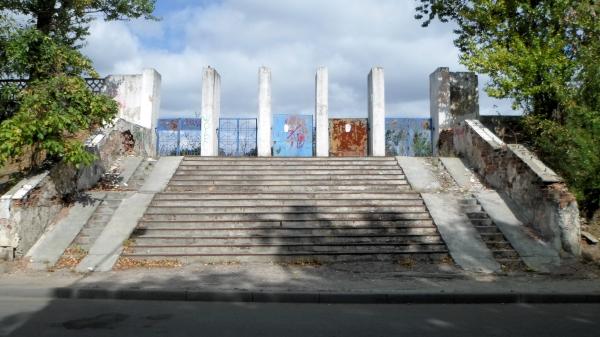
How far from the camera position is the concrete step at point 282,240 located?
1090 cm

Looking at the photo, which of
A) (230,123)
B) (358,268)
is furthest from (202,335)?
(230,123)

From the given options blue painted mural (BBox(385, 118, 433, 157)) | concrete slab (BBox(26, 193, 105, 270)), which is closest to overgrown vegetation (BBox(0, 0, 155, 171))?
concrete slab (BBox(26, 193, 105, 270))

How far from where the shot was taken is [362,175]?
49.4ft

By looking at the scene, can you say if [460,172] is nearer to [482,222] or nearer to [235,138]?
[482,222]

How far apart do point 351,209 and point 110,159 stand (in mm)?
7435

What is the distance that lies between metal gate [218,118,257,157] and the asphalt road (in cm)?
1359

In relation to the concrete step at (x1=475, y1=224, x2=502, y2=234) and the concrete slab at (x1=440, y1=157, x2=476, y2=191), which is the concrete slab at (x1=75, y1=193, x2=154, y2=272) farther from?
the concrete slab at (x1=440, y1=157, x2=476, y2=191)

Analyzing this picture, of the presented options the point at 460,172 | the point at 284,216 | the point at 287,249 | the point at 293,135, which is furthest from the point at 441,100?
the point at 287,249

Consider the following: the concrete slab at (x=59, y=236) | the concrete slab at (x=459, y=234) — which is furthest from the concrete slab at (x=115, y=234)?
the concrete slab at (x=459, y=234)

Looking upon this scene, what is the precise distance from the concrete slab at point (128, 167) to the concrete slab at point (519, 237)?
950cm

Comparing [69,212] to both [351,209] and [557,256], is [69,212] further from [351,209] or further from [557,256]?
[557,256]

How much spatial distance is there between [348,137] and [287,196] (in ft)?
29.3

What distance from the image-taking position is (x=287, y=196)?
13.1 metres

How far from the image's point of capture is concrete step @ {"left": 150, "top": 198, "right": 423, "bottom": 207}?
12555 mm
